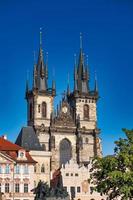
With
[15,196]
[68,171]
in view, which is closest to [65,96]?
[68,171]

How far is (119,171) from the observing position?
4869 cm

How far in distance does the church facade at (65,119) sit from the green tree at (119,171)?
4344 cm

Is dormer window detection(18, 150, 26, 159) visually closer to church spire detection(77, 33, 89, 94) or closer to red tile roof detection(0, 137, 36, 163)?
red tile roof detection(0, 137, 36, 163)

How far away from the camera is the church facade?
99.6 meters

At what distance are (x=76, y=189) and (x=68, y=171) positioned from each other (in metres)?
3.48

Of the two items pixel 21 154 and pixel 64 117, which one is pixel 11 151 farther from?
pixel 64 117

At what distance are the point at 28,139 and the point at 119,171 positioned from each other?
43674 millimetres

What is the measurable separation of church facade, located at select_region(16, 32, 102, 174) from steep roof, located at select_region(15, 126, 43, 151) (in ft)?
4.53

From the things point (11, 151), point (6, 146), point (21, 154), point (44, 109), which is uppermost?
point (44, 109)

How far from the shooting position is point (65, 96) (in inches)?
4235

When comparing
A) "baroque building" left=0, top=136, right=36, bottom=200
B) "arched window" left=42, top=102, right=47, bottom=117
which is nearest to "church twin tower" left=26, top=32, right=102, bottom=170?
"arched window" left=42, top=102, right=47, bottom=117

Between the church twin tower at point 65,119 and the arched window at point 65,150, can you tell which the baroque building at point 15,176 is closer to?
the church twin tower at point 65,119

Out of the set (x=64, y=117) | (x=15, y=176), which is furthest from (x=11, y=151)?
(x=64, y=117)

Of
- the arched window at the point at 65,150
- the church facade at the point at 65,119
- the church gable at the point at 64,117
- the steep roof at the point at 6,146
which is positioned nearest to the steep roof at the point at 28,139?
the church facade at the point at 65,119
